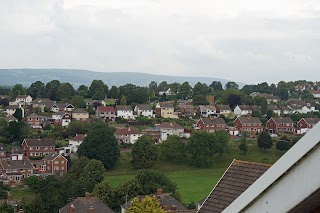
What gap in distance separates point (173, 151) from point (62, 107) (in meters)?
27.2

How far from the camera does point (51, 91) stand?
261 ft

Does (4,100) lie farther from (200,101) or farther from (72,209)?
(72,209)

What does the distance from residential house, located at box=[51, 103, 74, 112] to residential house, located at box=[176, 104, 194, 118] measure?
1377 centimetres

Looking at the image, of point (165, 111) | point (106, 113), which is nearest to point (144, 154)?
point (106, 113)

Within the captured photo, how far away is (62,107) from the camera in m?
69.4

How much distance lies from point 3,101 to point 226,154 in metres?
40.1

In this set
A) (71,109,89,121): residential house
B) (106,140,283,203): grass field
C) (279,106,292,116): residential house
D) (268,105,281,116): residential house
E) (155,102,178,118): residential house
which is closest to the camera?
(106,140,283,203): grass field

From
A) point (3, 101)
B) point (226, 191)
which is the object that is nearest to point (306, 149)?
point (226, 191)

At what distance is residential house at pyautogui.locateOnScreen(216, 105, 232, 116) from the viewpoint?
7481 centimetres

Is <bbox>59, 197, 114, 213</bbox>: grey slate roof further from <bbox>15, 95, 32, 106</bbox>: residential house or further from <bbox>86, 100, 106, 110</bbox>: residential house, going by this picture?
<bbox>15, 95, 32, 106</bbox>: residential house

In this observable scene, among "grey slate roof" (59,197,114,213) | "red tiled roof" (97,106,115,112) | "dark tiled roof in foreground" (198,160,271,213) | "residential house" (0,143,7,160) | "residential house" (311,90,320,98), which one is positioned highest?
"dark tiled roof in foreground" (198,160,271,213)

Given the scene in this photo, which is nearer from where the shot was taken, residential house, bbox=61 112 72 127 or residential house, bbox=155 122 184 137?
residential house, bbox=155 122 184 137

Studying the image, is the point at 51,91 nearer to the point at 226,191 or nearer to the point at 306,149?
the point at 226,191

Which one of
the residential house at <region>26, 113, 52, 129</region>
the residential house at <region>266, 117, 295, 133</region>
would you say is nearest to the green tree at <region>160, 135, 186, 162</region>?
the residential house at <region>26, 113, 52, 129</region>
